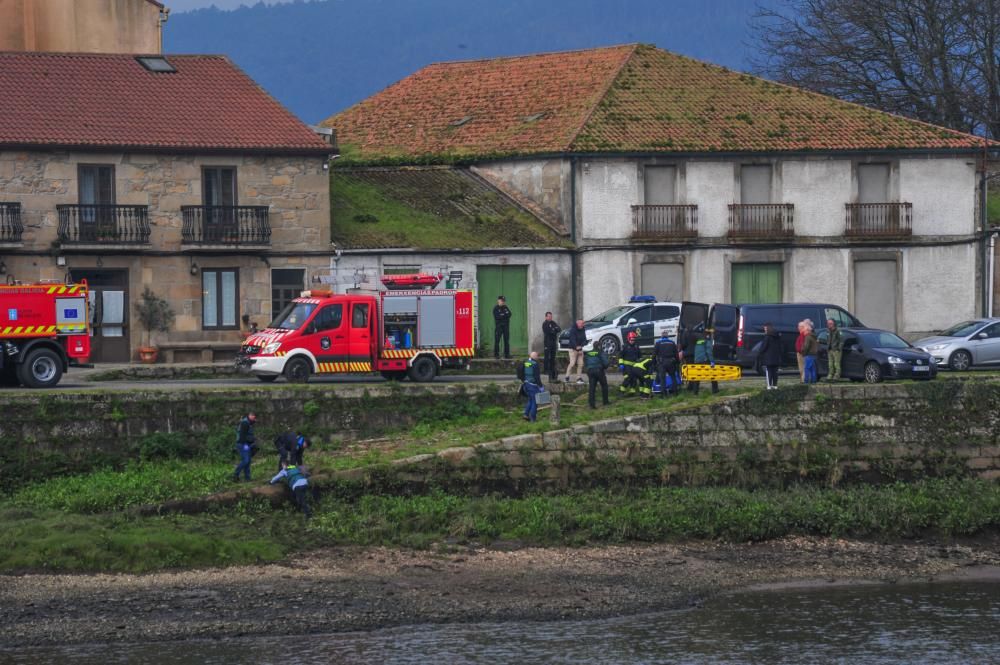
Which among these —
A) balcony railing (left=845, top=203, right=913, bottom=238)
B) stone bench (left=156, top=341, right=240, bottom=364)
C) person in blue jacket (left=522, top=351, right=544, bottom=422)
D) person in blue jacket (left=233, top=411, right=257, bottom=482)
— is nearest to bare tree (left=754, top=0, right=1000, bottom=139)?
A: balcony railing (left=845, top=203, right=913, bottom=238)

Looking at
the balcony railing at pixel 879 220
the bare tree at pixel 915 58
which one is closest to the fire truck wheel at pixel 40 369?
the balcony railing at pixel 879 220

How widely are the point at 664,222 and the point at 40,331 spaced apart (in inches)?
751

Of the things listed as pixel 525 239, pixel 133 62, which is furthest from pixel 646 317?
pixel 133 62

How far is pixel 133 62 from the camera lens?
44812 mm

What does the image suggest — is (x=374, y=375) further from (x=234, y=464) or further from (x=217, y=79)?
(x=217, y=79)

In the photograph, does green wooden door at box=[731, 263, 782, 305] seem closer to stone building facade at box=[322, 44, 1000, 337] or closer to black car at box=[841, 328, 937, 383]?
stone building facade at box=[322, 44, 1000, 337]

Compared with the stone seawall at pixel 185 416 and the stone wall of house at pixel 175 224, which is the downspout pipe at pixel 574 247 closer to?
the stone wall of house at pixel 175 224

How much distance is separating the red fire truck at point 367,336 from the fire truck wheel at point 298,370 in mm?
21

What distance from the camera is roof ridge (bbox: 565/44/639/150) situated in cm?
4609

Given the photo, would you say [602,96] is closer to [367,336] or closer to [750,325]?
[750,325]

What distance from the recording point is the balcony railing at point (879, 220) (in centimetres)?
4650

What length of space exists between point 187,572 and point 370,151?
91.0 ft

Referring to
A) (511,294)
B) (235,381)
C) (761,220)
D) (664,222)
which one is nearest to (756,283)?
(761,220)

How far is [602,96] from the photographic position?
48.5 meters
